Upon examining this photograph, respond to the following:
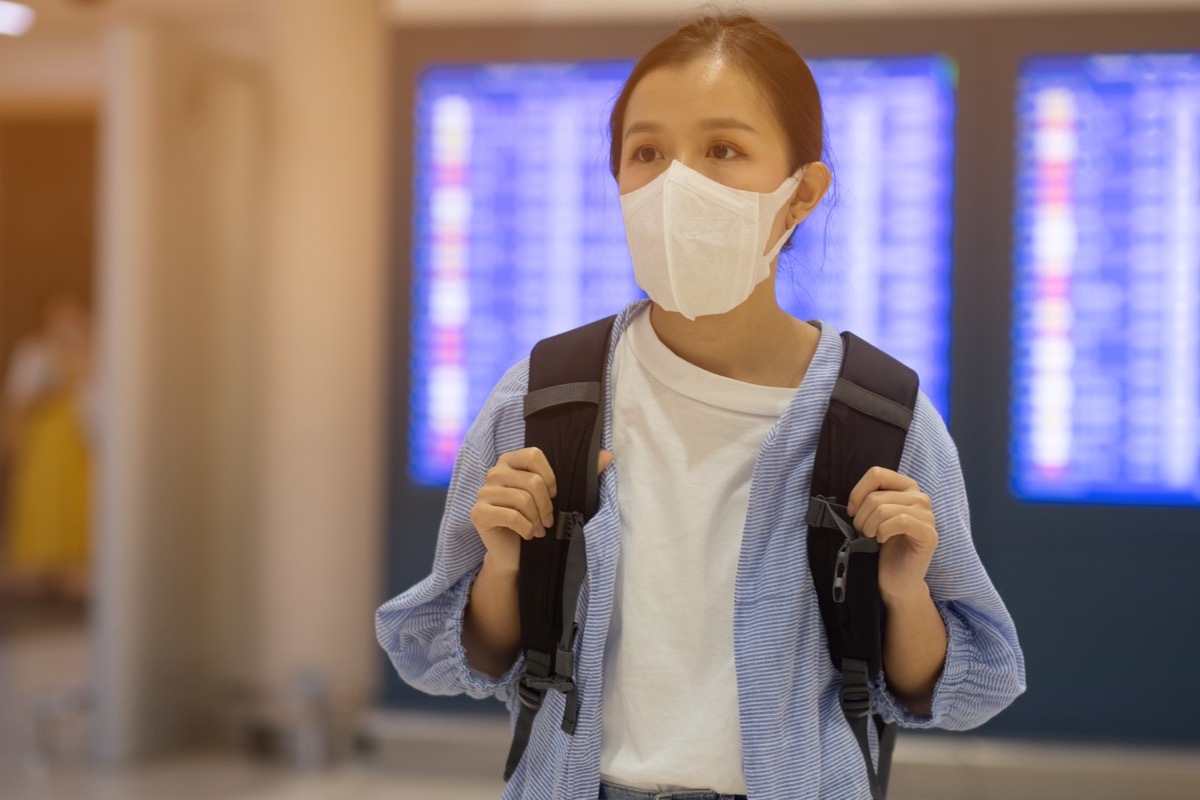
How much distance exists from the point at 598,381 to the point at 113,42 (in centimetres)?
371

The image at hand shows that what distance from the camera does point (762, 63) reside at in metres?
1.26

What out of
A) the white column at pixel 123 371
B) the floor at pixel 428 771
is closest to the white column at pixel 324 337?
the floor at pixel 428 771

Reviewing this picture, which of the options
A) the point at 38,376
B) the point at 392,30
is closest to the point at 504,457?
the point at 392,30

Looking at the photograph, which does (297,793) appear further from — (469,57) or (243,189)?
(469,57)

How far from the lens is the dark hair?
1.25 m

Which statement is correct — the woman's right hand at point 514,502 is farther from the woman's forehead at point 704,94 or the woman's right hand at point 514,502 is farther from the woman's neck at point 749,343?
the woman's forehead at point 704,94

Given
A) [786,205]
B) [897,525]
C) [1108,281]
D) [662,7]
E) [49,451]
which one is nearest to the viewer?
[897,525]

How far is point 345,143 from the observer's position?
4355 millimetres

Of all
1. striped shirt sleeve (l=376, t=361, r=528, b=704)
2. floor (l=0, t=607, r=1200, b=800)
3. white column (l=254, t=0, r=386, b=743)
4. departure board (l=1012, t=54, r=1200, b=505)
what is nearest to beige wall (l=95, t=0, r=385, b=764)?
white column (l=254, t=0, r=386, b=743)

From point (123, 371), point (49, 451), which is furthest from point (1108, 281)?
point (49, 451)

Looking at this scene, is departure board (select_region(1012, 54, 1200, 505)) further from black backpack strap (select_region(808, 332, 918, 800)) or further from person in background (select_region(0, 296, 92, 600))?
person in background (select_region(0, 296, 92, 600))

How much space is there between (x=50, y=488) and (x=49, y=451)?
0.22 m

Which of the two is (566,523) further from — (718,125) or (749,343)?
(718,125)

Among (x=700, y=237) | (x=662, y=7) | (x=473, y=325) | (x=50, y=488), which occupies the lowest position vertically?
(x=50, y=488)
